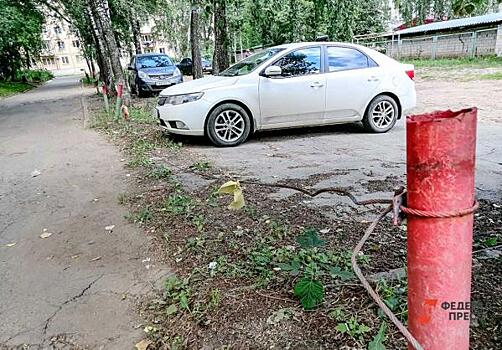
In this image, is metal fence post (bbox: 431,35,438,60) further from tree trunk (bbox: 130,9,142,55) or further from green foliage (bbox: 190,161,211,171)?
green foliage (bbox: 190,161,211,171)

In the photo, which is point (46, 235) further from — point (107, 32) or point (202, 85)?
point (107, 32)

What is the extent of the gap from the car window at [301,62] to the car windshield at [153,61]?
1017 cm

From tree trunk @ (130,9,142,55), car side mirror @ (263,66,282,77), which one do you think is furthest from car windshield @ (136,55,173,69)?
car side mirror @ (263,66,282,77)

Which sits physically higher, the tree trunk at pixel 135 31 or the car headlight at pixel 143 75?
the tree trunk at pixel 135 31

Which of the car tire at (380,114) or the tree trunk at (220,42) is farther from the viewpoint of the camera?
the tree trunk at (220,42)

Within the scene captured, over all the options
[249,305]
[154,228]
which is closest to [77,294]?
[154,228]

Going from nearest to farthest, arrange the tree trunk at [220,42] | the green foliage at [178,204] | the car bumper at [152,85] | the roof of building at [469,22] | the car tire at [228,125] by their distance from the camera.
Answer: the green foliage at [178,204] → the car tire at [228,125] → the tree trunk at [220,42] → the car bumper at [152,85] → the roof of building at [469,22]

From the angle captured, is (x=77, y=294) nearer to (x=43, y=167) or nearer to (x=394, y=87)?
(x=43, y=167)

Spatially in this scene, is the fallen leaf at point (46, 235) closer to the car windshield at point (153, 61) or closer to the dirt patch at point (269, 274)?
the dirt patch at point (269, 274)

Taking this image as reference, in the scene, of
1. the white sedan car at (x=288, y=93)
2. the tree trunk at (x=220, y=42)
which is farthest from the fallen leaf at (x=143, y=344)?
the tree trunk at (x=220, y=42)

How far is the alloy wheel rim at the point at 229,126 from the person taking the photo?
22.2ft

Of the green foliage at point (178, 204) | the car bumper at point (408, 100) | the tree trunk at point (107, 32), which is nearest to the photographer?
the green foliage at point (178, 204)

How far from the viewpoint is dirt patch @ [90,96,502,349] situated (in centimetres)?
208

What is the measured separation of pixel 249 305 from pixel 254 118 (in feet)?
16.1
